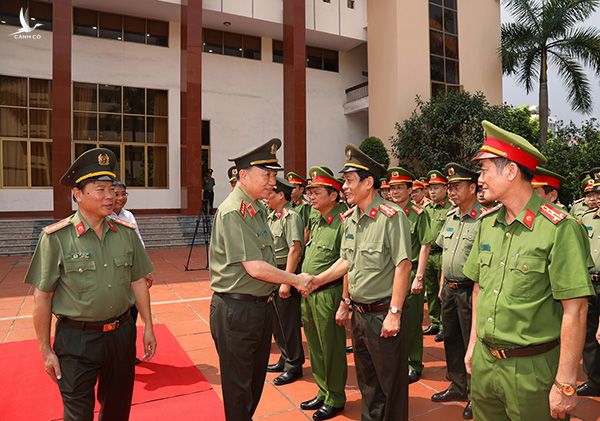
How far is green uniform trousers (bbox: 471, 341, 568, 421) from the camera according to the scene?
81.9 inches

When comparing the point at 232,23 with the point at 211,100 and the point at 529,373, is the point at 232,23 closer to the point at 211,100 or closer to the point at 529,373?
the point at 211,100

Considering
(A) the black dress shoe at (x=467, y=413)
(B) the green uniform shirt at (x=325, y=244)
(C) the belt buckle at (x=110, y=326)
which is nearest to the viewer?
(C) the belt buckle at (x=110, y=326)

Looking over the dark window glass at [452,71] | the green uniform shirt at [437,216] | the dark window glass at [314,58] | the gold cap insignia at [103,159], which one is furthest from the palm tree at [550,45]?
the gold cap insignia at [103,159]

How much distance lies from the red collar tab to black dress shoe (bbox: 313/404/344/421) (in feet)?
8.31

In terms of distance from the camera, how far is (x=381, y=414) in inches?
123

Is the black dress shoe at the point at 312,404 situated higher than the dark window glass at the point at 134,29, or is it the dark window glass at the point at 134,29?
the dark window glass at the point at 134,29

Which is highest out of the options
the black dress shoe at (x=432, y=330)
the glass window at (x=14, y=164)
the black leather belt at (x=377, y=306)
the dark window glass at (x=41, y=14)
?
the dark window glass at (x=41, y=14)

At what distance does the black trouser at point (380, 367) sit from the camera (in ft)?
9.79

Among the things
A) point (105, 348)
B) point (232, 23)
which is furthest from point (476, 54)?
point (105, 348)

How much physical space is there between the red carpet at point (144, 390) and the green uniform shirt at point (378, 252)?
5.66 ft

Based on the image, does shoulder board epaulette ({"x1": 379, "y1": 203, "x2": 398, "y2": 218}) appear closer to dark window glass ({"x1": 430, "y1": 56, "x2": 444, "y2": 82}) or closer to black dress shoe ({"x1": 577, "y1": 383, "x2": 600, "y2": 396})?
black dress shoe ({"x1": 577, "y1": 383, "x2": 600, "y2": 396})

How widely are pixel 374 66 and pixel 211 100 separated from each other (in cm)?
789

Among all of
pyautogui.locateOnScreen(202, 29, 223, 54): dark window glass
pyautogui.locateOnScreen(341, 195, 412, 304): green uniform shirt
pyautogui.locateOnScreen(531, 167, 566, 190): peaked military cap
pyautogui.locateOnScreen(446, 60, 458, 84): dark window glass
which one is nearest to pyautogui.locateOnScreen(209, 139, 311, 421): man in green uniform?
pyautogui.locateOnScreen(341, 195, 412, 304): green uniform shirt

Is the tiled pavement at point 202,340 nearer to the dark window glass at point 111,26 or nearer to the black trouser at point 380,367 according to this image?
the black trouser at point 380,367
